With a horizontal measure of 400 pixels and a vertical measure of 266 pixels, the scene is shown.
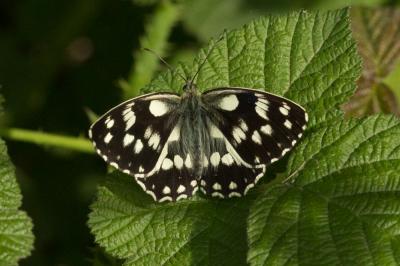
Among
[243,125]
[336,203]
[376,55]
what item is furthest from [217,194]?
[376,55]

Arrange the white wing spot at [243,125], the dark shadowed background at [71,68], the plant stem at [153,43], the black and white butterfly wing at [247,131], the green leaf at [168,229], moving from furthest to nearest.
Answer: the dark shadowed background at [71,68]
the plant stem at [153,43]
the white wing spot at [243,125]
the black and white butterfly wing at [247,131]
the green leaf at [168,229]

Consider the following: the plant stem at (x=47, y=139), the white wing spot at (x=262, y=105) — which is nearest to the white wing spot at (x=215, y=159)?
the white wing spot at (x=262, y=105)

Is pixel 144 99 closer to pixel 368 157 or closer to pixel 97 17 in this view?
pixel 368 157

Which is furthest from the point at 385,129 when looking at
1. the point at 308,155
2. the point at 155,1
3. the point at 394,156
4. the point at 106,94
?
the point at 106,94

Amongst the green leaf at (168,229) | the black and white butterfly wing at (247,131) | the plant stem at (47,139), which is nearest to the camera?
the green leaf at (168,229)

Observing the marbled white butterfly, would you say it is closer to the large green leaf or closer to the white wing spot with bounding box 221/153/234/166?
the white wing spot with bounding box 221/153/234/166

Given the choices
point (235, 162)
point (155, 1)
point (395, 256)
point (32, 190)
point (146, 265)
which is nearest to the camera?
point (395, 256)

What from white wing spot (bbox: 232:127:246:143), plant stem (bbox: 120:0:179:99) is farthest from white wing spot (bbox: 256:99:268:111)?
plant stem (bbox: 120:0:179:99)

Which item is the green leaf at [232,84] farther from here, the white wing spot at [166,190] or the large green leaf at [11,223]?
the large green leaf at [11,223]
